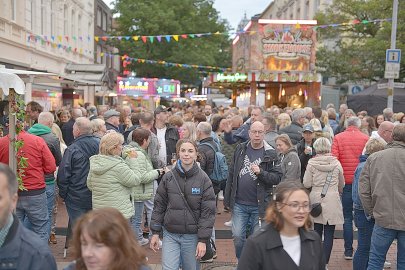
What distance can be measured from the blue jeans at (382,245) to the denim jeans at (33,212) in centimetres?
372

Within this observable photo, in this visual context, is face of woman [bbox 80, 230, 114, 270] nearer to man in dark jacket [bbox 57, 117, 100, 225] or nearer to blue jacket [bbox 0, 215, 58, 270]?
blue jacket [bbox 0, 215, 58, 270]

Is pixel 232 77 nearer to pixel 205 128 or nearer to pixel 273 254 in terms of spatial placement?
pixel 205 128

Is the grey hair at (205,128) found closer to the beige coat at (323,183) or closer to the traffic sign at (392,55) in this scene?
the beige coat at (323,183)

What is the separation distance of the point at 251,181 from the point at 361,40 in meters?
22.9

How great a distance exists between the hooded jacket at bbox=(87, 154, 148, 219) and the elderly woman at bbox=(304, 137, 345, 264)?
2125 mm

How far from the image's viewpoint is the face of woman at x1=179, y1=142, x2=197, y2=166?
15.1 feet

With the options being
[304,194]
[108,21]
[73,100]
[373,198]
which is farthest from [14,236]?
[108,21]

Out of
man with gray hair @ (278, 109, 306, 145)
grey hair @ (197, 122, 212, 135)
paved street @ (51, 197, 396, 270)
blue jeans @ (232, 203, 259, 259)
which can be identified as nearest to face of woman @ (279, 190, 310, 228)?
blue jeans @ (232, 203, 259, 259)

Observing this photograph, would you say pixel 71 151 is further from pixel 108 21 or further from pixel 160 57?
pixel 108 21

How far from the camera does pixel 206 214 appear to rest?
15.1 ft

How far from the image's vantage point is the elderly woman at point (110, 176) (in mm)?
5379

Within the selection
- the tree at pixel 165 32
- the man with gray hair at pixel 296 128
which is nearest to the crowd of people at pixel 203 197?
the man with gray hair at pixel 296 128

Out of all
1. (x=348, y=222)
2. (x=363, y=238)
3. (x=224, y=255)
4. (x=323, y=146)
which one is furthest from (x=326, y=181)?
(x=224, y=255)

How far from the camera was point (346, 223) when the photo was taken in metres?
6.79
